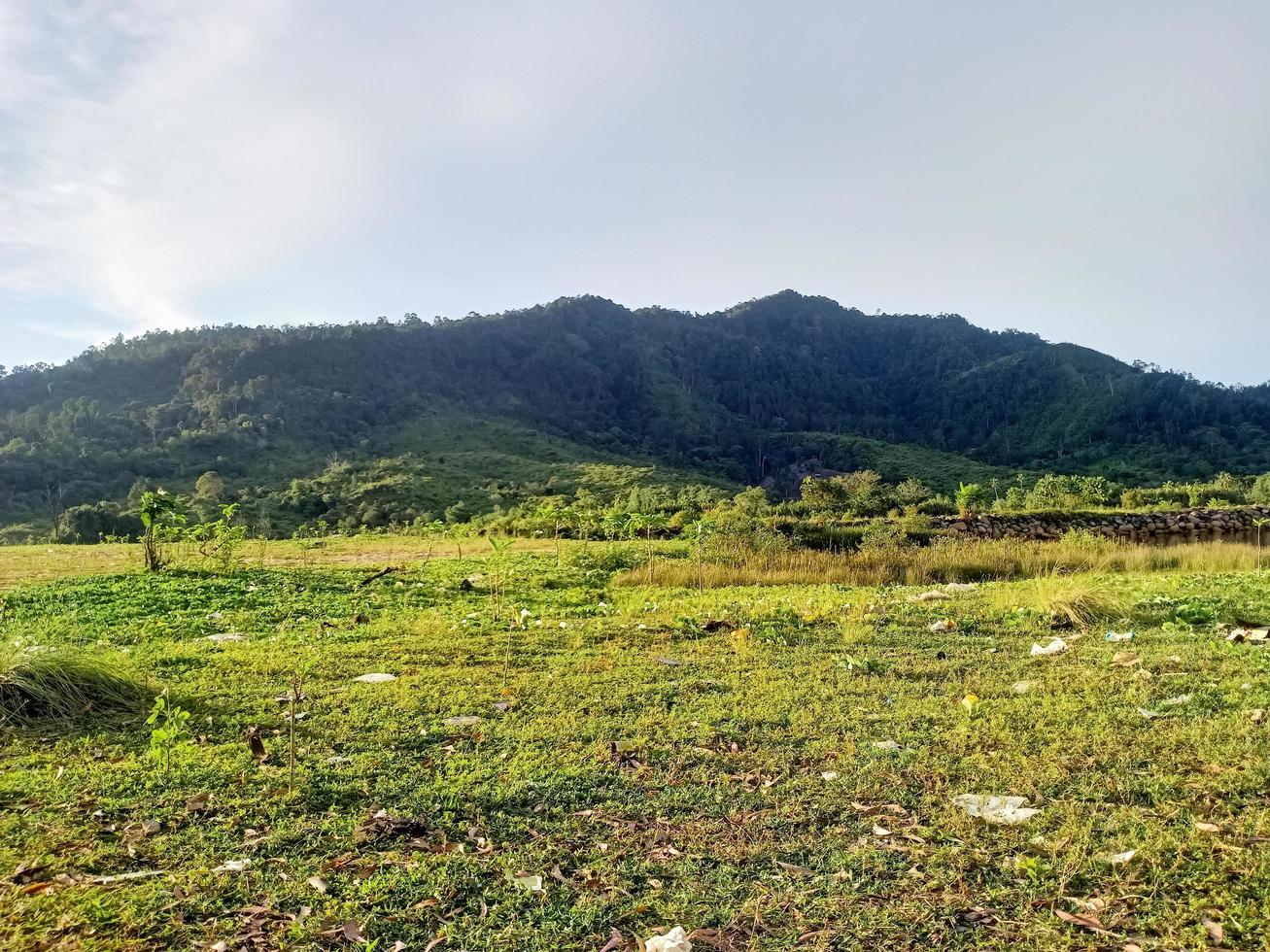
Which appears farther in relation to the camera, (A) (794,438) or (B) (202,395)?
(A) (794,438)

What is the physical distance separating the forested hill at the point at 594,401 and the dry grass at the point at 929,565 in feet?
130

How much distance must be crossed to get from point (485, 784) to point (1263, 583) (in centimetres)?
1092

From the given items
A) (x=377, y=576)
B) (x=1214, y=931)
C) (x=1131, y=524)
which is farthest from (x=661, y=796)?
(x=1131, y=524)

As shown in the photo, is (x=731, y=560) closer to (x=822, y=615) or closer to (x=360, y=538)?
(x=822, y=615)

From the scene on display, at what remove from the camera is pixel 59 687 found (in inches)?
216

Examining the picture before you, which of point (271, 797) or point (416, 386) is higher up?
point (416, 386)

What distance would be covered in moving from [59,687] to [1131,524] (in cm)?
2467

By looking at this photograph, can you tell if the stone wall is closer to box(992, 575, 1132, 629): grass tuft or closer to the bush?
the bush

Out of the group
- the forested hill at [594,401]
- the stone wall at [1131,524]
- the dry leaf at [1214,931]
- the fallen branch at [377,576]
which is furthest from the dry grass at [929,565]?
the forested hill at [594,401]

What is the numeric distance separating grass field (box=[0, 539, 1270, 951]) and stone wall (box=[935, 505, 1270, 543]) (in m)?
13.5

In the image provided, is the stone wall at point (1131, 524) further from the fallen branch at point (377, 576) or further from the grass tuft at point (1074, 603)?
the fallen branch at point (377, 576)

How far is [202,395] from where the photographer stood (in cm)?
7638

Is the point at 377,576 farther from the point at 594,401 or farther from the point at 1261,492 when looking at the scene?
the point at 594,401

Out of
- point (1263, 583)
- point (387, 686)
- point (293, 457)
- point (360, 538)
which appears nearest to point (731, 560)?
point (1263, 583)
